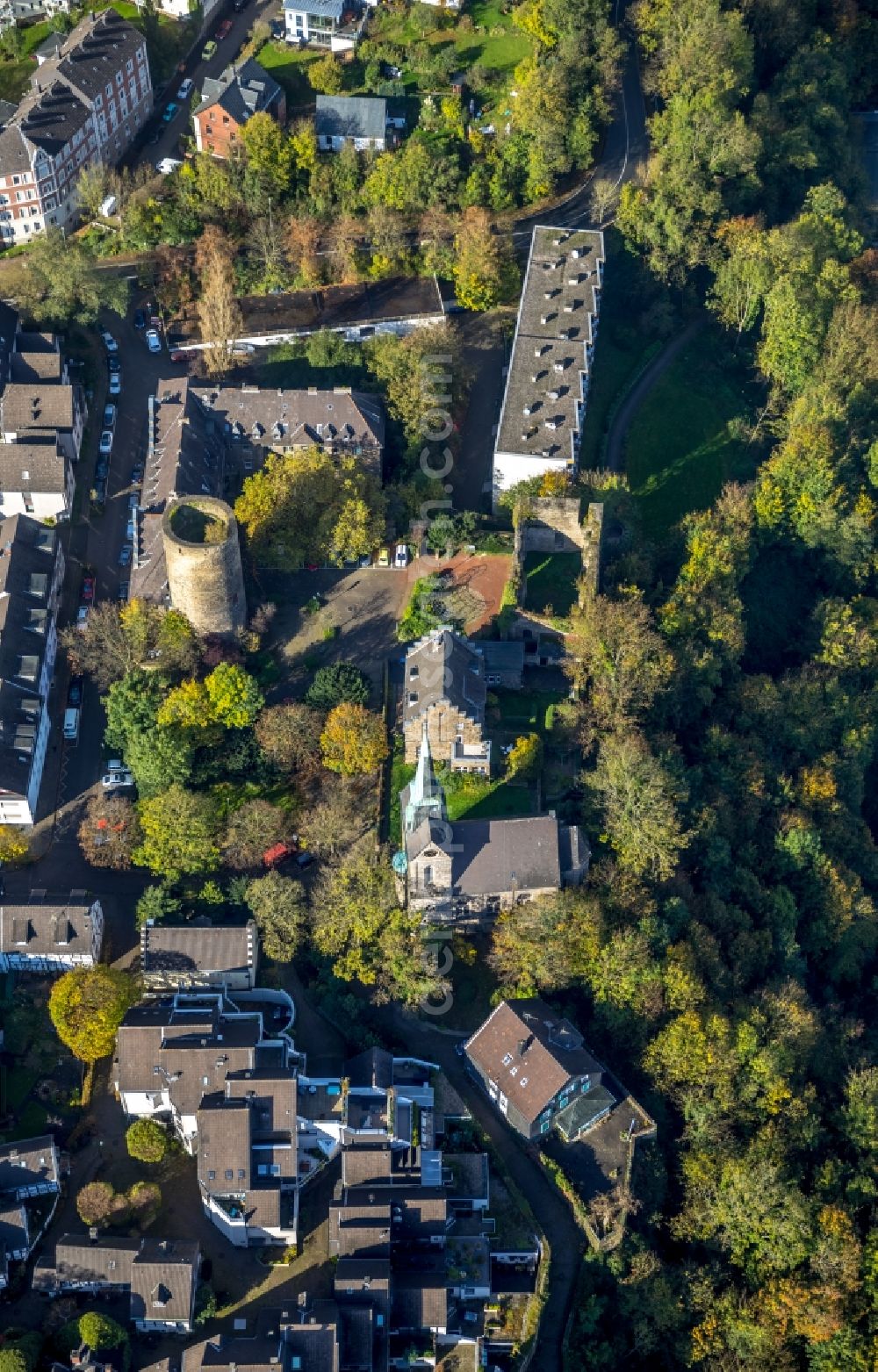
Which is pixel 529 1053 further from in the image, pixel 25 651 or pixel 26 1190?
pixel 25 651

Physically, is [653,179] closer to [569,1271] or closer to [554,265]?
[554,265]

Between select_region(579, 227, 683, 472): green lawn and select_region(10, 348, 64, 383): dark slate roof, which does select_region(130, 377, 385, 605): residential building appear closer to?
select_region(10, 348, 64, 383): dark slate roof

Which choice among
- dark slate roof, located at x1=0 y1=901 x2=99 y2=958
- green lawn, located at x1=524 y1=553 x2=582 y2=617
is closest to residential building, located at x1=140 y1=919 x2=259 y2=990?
dark slate roof, located at x1=0 y1=901 x2=99 y2=958

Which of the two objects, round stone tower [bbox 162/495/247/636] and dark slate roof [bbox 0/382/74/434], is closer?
round stone tower [bbox 162/495/247/636]

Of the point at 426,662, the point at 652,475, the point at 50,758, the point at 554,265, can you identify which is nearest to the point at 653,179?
the point at 554,265

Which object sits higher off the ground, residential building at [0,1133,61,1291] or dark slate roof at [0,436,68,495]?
dark slate roof at [0,436,68,495]

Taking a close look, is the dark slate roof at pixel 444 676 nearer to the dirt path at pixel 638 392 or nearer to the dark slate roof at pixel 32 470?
the dirt path at pixel 638 392
